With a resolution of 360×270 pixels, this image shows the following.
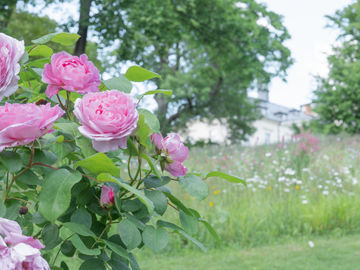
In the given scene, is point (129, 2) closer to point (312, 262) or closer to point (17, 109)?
point (312, 262)

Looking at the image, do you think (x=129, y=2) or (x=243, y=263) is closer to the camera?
(x=243, y=263)

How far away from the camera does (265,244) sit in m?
5.27

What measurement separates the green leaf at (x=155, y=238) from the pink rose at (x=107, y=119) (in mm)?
285

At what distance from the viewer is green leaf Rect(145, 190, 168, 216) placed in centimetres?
116

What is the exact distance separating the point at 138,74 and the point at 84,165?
423mm

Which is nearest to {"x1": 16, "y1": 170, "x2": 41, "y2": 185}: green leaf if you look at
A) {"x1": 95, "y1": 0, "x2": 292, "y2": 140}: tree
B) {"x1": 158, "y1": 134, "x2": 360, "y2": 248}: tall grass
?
{"x1": 158, "y1": 134, "x2": 360, "y2": 248}: tall grass

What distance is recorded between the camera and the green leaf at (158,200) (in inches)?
45.5

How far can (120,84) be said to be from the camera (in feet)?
4.12

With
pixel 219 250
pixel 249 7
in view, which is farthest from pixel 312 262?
pixel 249 7

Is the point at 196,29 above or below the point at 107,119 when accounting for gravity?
above

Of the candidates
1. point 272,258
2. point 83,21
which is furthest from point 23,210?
point 83,21

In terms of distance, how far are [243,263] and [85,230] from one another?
365 centimetres

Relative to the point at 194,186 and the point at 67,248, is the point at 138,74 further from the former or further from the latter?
the point at 67,248

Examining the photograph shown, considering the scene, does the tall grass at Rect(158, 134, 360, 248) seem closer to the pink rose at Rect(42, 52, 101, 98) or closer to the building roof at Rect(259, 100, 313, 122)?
the pink rose at Rect(42, 52, 101, 98)
